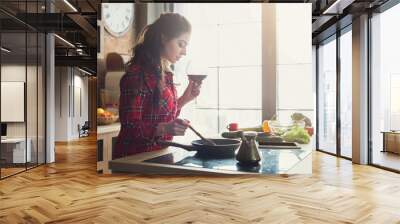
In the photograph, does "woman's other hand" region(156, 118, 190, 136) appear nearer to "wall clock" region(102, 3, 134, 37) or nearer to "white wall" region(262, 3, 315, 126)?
"white wall" region(262, 3, 315, 126)

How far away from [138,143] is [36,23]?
2.83 meters

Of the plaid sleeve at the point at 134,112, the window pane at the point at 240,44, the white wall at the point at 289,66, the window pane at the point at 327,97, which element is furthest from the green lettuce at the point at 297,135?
the window pane at the point at 327,97

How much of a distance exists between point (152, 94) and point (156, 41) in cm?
80

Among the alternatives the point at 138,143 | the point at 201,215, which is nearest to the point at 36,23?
the point at 138,143

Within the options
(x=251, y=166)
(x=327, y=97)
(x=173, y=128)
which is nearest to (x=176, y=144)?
(x=173, y=128)

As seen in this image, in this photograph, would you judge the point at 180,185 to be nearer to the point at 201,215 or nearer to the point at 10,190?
the point at 201,215

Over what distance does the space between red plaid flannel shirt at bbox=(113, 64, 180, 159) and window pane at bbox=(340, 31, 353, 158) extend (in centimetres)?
380

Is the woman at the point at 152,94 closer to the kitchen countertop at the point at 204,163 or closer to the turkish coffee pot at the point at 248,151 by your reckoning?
the kitchen countertop at the point at 204,163

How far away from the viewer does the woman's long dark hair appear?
525cm

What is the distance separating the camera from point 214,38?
207 inches

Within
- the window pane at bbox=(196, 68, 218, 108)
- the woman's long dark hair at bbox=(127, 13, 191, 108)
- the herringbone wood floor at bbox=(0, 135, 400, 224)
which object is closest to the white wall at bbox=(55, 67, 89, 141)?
the herringbone wood floor at bbox=(0, 135, 400, 224)

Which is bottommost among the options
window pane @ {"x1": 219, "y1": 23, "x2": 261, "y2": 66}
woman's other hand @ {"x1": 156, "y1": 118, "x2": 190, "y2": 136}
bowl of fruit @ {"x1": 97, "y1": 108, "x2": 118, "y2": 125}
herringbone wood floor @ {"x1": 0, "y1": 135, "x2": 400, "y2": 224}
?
herringbone wood floor @ {"x1": 0, "y1": 135, "x2": 400, "y2": 224}

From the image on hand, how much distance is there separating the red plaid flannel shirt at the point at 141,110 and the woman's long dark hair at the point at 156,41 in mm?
75

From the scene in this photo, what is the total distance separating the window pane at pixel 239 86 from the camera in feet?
17.1
